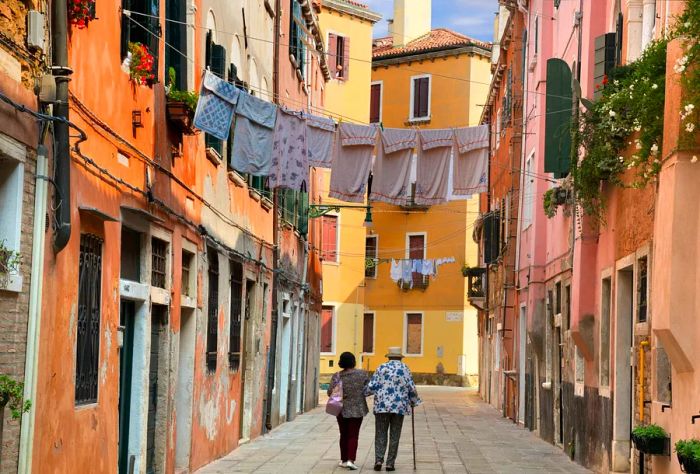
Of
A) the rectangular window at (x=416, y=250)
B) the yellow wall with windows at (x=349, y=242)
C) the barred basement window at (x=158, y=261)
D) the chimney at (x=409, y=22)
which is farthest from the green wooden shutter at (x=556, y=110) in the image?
the chimney at (x=409, y=22)

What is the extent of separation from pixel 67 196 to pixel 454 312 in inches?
1721

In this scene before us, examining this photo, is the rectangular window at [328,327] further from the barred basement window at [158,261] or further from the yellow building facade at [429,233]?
the barred basement window at [158,261]

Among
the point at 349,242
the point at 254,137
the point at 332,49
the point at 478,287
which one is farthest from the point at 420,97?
the point at 254,137

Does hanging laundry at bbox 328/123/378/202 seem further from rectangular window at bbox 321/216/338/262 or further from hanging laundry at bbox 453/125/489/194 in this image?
rectangular window at bbox 321/216/338/262

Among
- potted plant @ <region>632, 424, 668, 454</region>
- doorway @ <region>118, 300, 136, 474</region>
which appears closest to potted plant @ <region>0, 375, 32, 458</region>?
doorway @ <region>118, 300, 136, 474</region>

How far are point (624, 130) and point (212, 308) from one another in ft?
22.3

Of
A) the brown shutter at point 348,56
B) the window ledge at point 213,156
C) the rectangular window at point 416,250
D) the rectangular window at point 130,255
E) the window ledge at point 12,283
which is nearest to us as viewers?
the window ledge at point 12,283

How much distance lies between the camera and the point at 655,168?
12148mm

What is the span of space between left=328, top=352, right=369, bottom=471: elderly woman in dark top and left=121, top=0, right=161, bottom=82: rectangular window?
540 centimetres

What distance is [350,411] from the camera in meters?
17.2

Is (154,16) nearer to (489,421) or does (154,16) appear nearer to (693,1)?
(693,1)

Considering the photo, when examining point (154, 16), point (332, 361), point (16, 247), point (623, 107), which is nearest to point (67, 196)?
point (16, 247)

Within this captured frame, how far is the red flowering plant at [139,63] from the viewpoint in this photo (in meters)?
12.7

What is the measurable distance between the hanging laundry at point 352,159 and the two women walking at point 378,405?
3.72 metres
